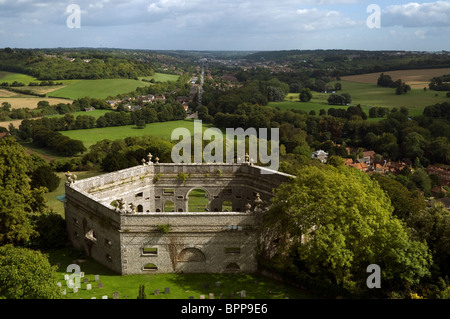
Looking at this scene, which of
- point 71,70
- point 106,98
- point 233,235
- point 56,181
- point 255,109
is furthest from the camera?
point 71,70

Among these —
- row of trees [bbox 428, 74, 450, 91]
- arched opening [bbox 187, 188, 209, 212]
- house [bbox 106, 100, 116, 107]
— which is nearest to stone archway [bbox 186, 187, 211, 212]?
arched opening [bbox 187, 188, 209, 212]

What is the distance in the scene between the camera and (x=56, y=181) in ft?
188

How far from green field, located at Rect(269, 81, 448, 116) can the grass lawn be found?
103491 mm

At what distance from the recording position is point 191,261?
31.1m

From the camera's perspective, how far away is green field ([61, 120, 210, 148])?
→ 98.9 metres

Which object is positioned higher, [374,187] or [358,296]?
[374,187]

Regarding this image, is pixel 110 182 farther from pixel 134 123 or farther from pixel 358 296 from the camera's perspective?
pixel 134 123

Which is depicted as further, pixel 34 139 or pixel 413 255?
pixel 34 139

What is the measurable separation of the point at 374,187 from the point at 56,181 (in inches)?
1678

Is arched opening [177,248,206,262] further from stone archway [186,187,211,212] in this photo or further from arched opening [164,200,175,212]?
stone archway [186,187,211,212]

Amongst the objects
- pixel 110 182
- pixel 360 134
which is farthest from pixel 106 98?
pixel 110 182

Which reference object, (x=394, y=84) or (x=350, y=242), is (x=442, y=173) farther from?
(x=394, y=84)

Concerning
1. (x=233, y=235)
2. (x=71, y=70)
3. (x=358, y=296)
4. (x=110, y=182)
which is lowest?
(x=358, y=296)

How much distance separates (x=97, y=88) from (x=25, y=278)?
144 m
